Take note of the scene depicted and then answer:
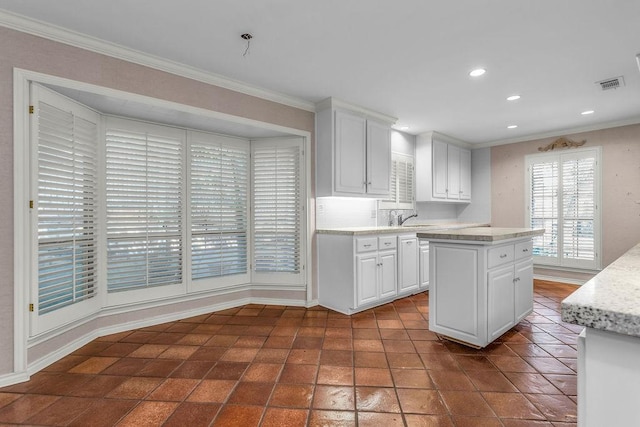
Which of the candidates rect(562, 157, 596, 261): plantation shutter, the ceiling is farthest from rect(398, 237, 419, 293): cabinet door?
rect(562, 157, 596, 261): plantation shutter

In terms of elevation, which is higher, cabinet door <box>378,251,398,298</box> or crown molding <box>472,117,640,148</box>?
crown molding <box>472,117,640,148</box>

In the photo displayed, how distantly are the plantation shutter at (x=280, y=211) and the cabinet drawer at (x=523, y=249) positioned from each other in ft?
7.41

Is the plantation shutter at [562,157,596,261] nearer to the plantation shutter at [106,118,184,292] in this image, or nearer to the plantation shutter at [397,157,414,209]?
the plantation shutter at [397,157,414,209]

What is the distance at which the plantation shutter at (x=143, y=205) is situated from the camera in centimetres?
295

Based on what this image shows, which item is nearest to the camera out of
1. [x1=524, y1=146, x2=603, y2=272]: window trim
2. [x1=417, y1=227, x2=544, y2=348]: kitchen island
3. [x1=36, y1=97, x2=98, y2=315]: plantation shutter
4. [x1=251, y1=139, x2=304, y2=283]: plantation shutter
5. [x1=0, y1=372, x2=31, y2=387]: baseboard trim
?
[x1=0, y1=372, x2=31, y2=387]: baseboard trim

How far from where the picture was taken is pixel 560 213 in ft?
16.6

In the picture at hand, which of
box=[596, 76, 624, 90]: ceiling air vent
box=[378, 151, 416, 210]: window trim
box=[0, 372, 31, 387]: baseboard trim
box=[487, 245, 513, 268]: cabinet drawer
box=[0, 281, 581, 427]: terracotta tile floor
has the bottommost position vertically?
box=[0, 281, 581, 427]: terracotta tile floor

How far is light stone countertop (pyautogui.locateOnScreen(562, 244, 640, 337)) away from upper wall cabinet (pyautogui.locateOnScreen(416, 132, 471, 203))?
450cm

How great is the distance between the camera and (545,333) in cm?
287

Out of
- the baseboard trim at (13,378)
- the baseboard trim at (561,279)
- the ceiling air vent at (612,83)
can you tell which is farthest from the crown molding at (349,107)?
the baseboard trim at (561,279)

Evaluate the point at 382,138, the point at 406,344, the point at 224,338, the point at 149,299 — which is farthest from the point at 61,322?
the point at 382,138

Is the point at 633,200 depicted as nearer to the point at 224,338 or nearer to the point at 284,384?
the point at 284,384

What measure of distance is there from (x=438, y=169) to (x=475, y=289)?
10.8 feet

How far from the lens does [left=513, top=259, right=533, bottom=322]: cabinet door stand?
9.57ft
